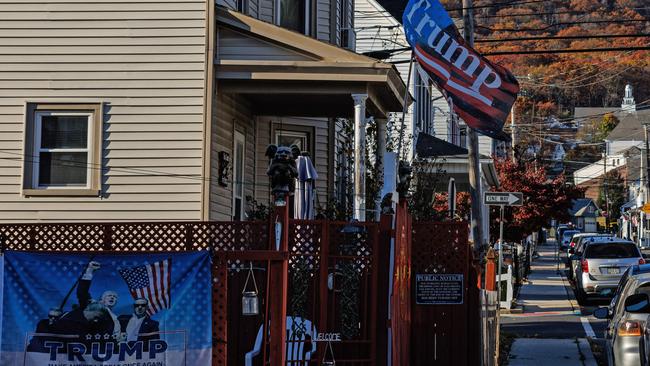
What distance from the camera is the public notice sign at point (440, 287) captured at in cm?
1182

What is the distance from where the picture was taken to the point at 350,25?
21.9 metres

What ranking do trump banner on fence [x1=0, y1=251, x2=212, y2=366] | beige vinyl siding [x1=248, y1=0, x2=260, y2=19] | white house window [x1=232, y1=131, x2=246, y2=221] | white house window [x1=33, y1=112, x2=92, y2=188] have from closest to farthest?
trump banner on fence [x1=0, y1=251, x2=212, y2=366] → white house window [x1=33, y1=112, x2=92, y2=188] → white house window [x1=232, y1=131, x2=246, y2=221] → beige vinyl siding [x1=248, y1=0, x2=260, y2=19]

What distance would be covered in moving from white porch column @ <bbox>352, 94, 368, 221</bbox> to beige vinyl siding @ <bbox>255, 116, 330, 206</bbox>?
2.80 m

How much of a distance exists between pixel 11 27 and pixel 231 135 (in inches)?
144

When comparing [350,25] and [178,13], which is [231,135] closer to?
[178,13]

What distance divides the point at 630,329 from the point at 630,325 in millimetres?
67

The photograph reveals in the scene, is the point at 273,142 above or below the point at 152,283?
above

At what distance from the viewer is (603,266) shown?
91.7 feet

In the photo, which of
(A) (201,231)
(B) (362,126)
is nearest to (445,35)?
(B) (362,126)

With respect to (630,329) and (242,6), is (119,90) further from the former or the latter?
(630,329)

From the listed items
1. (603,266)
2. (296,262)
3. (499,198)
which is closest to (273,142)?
(499,198)

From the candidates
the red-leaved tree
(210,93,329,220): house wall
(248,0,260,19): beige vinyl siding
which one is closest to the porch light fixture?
(210,93,329,220): house wall

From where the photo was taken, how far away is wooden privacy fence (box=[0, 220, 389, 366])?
1036 cm

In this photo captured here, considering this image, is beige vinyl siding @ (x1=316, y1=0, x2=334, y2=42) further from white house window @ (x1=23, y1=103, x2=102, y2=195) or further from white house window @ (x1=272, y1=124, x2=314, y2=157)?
white house window @ (x1=23, y1=103, x2=102, y2=195)
